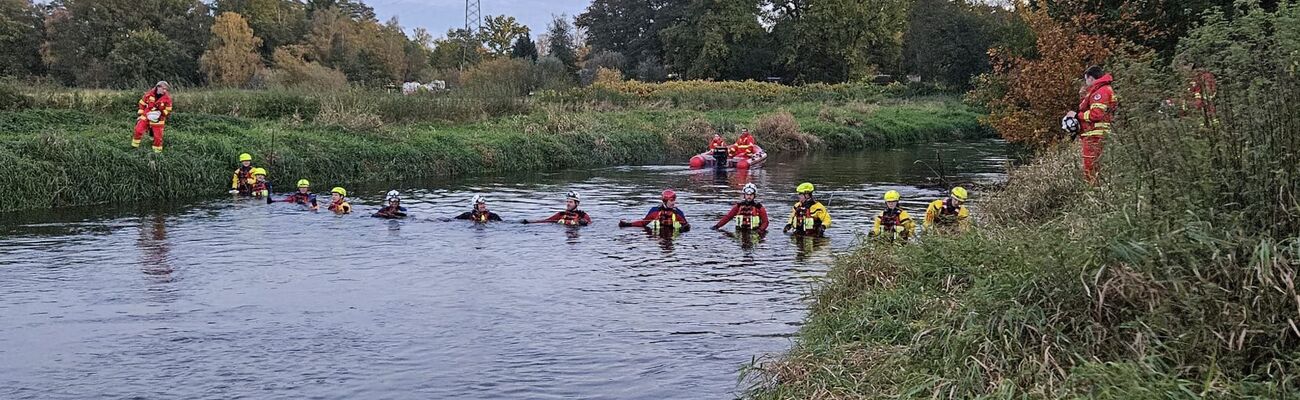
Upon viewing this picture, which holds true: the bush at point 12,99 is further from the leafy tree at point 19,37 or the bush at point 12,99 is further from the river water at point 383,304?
the leafy tree at point 19,37

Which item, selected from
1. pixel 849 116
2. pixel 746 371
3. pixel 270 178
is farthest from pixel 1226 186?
pixel 849 116

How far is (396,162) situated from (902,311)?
1796 cm

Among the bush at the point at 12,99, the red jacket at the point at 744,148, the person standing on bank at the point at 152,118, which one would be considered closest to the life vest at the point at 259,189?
the person standing on bank at the point at 152,118

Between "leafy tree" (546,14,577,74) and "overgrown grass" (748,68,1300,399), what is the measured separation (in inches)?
2200

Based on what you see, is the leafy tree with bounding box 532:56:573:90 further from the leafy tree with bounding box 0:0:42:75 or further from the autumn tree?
the leafy tree with bounding box 0:0:42:75

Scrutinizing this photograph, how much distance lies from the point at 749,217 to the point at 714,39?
46.0 meters

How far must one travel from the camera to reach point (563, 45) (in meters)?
72.2

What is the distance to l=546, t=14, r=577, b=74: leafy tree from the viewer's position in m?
68.9

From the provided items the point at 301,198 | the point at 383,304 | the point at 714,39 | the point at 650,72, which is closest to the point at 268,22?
the point at 650,72

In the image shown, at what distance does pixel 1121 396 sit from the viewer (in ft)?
16.4

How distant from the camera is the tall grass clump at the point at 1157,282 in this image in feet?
16.9

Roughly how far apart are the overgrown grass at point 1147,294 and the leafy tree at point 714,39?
179 ft

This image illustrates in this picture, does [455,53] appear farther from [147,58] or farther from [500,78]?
[500,78]

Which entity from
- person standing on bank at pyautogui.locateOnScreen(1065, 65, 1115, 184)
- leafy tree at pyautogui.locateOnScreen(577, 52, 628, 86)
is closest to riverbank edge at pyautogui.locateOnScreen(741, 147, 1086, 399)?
person standing on bank at pyautogui.locateOnScreen(1065, 65, 1115, 184)
